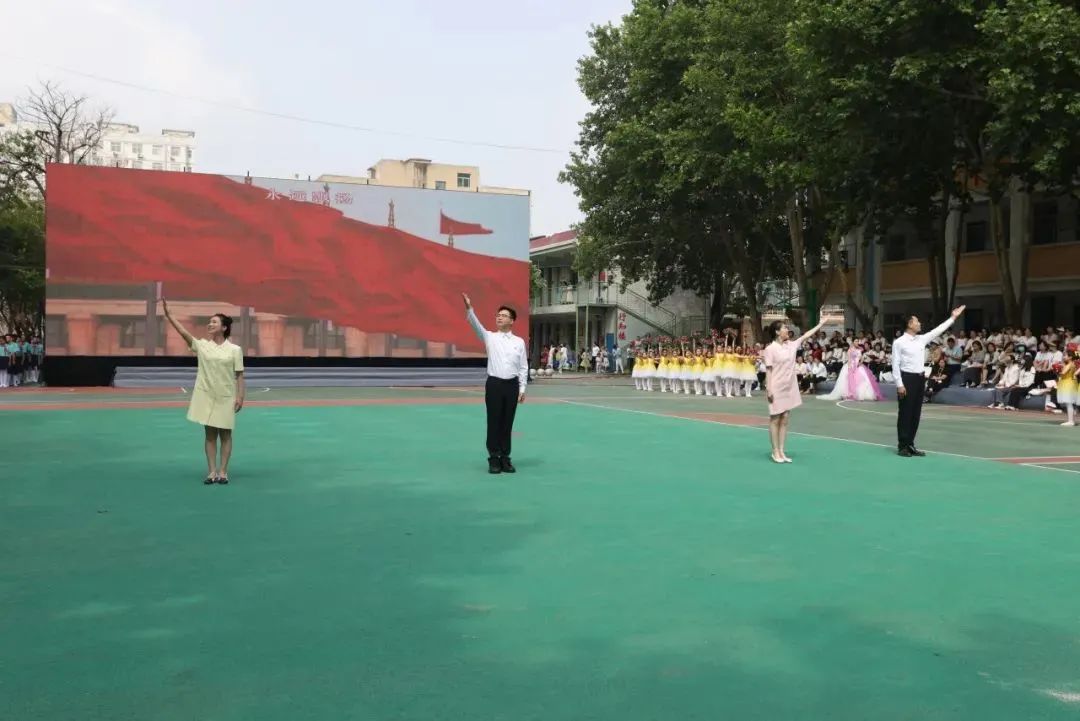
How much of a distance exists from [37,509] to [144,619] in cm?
378

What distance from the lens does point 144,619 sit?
5.03 metres

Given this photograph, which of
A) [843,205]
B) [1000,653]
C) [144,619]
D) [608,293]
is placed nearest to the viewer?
[1000,653]

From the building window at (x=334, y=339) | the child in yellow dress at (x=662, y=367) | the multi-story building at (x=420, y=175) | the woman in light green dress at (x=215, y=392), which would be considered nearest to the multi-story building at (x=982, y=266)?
the child in yellow dress at (x=662, y=367)

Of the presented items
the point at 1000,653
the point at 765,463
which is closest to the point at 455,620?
the point at 1000,653

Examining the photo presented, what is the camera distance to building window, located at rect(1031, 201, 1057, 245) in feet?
109

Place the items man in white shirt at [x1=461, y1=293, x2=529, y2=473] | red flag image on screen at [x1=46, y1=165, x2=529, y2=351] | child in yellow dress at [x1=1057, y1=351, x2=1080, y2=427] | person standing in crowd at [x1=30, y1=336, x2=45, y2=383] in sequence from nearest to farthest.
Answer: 1. man in white shirt at [x1=461, y1=293, x2=529, y2=473]
2. child in yellow dress at [x1=1057, y1=351, x2=1080, y2=427]
3. red flag image on screen at [x1=46, y1=165, x2=529, y2=351]
4. person standing in crowd at [x1=30, y1=336, x2=45, y2=383]

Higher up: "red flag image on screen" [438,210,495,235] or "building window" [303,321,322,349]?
"red flag image on screen" [438,210,495,235]

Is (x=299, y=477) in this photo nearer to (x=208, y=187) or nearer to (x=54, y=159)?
(x=208, y=187)

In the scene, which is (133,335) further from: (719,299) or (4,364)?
(719,299)

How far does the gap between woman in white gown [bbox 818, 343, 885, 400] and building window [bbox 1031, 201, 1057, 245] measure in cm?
1036

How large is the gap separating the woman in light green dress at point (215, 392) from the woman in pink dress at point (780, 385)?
5954 mm

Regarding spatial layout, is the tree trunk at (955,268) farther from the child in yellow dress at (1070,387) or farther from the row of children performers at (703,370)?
the child in yellow dress at (1070,387)

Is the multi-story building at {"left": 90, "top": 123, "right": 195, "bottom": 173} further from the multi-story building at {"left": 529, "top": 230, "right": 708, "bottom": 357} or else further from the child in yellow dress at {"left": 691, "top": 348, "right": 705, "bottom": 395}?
the child in yellow dress at {"left": 691, "top": 348, "right": 705, "bottom": 395}

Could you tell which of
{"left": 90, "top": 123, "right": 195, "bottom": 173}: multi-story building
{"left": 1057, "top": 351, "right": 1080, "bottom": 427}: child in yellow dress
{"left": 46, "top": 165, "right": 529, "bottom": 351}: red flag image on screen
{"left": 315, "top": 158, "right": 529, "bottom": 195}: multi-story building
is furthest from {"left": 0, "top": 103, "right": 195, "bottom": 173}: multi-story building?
{"left": 1057, "top": 351, "right": 1080, "bottom": 427}: child in yellow dress
